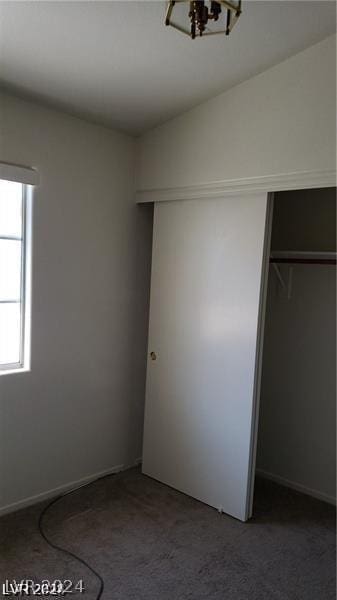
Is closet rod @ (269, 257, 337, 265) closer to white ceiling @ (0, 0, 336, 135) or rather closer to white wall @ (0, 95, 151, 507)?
white wall @ (0, 95, 151, 507)

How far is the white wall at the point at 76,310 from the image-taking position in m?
2.80

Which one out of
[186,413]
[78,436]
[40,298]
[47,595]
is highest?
[40,298]

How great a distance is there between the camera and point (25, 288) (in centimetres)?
283

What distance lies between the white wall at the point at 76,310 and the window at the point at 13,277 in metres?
0.08

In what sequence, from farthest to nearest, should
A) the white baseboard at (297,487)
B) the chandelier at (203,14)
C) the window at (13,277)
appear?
the white baseboard at (297,487) → the window at (13,277) → the chandelier at (203,14)

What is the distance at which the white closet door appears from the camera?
2.83m

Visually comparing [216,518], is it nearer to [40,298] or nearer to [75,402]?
[75,402]

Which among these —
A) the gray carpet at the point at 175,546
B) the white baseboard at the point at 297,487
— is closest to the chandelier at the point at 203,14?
the gray carpet at the point at 175,546

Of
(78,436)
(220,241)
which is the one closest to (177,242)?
(220,241)

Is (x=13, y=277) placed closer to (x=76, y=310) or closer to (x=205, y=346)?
(x=76, y=310)

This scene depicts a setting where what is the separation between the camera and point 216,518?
115 inches

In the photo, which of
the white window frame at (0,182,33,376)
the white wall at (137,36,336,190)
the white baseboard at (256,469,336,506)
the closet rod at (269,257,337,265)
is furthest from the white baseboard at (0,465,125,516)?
the white wall at (137,36,336,190)

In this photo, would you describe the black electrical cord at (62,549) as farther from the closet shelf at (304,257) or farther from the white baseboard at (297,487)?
the closet shelf at (304,257)

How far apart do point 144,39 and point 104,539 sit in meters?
2.66
